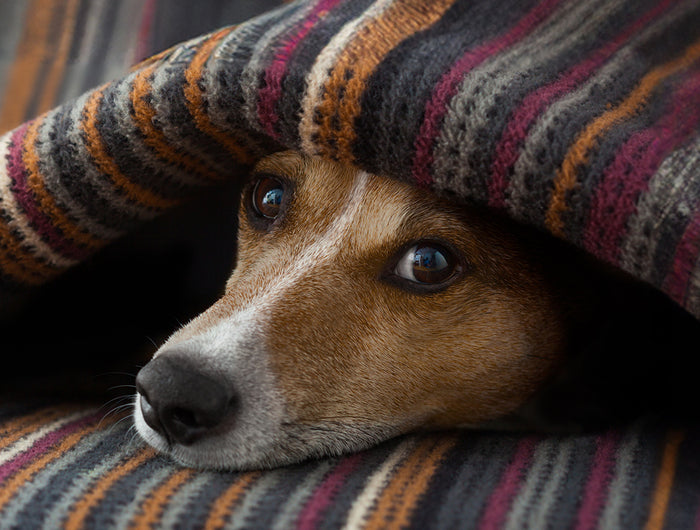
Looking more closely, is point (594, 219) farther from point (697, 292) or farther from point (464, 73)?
point (464, 73)

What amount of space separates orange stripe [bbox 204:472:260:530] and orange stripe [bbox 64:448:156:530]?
0.15 m

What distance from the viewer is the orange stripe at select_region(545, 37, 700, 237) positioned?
34.6 inches

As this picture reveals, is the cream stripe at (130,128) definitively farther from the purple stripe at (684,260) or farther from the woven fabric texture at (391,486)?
the purple stripe at (684,260)

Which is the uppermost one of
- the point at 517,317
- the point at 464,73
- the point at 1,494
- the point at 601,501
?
the point at 464,73

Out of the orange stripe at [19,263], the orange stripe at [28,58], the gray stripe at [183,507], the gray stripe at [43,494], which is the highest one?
the orange stripe at [28,58]

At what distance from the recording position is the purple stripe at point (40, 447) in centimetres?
94

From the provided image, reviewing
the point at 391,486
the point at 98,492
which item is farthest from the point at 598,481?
the point at 98,492

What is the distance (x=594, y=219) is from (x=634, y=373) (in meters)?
0.63

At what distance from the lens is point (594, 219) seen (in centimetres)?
88

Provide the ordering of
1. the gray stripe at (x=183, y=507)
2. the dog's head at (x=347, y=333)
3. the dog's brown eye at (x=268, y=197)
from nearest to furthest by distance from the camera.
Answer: the gray stripe at (x=183, y=507) < the dog's head at (x=347, y=333) < the dog's brown eye at (x=268, y=197)

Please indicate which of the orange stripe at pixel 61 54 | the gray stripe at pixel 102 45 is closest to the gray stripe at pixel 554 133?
the gray stripe at pixel 102 45

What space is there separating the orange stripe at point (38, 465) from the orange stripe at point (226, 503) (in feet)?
0.86

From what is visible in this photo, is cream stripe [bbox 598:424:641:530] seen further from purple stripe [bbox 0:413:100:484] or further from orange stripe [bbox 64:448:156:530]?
purple stripe [bbox 0:413:100:484]

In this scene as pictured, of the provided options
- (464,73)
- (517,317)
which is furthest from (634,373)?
(464,73)
